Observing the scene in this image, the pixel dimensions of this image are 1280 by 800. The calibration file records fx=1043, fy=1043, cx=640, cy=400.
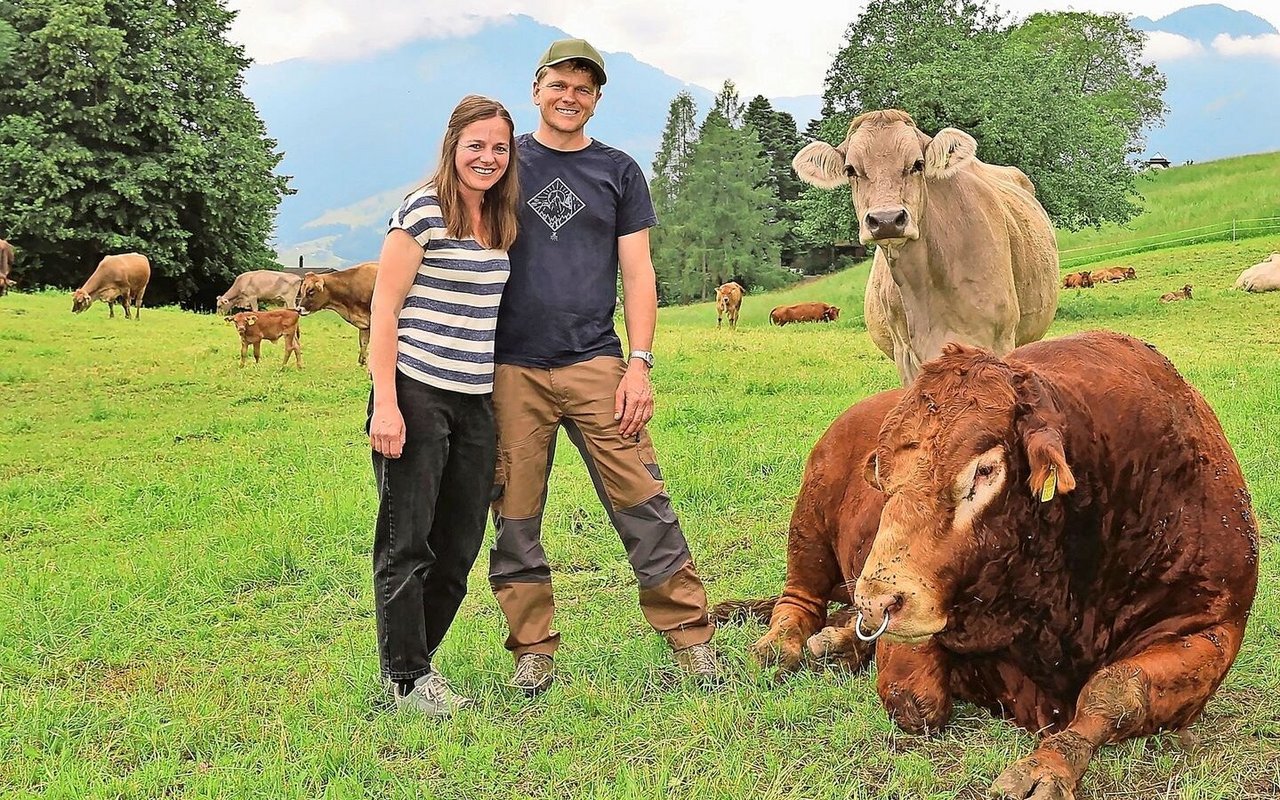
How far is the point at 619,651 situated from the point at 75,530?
456 cm

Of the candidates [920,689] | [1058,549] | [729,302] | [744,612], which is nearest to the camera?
[1058,549]

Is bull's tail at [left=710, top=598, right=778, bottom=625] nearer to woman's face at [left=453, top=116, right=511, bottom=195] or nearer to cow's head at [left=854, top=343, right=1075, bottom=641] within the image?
cow's head at [left=854, top=343, right=1075, bottom=641]

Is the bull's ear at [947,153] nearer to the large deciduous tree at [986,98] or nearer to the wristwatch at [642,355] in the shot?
the wristwatch at [642,355]

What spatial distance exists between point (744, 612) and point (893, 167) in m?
3.43

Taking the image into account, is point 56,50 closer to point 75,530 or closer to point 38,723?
point 75,530

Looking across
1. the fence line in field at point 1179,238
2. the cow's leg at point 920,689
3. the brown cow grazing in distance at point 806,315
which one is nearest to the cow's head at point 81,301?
the brown cow grazing in distance at point 806,315

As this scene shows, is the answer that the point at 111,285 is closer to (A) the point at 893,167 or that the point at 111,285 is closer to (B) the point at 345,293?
(B) the point at 345,293

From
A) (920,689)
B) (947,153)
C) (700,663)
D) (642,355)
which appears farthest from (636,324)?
(947,153)

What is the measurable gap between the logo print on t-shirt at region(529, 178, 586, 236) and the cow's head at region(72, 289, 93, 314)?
20.0m

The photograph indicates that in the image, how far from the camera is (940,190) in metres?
7.27

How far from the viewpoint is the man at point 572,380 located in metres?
4.08

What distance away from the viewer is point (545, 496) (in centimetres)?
419

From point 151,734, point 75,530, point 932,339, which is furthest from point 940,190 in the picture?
point 75,530

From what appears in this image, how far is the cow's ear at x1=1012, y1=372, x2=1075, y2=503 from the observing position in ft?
8.83
